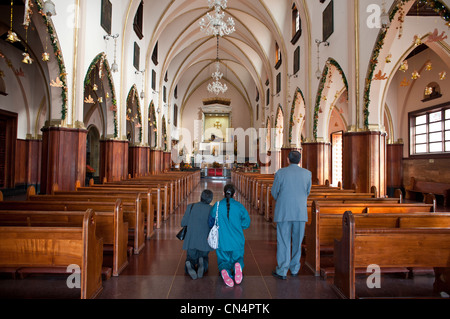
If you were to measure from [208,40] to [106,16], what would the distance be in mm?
13301

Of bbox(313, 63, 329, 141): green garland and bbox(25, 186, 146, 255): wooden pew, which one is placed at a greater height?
bbox(313, 63, 329, 141): green garland

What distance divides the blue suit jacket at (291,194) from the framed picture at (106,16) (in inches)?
344

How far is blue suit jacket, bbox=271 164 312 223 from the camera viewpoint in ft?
12.4

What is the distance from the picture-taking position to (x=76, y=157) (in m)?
7.98

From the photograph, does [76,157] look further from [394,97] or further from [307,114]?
[394,97]

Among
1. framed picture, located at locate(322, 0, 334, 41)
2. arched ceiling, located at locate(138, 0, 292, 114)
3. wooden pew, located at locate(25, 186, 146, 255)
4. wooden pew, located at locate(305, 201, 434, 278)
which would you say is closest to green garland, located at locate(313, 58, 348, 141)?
framed picture, located at locate(322, 0, 334, 41)

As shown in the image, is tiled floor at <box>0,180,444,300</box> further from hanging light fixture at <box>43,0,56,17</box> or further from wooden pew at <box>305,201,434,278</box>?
hanging light fixture at <box>43,0,56,17</box>

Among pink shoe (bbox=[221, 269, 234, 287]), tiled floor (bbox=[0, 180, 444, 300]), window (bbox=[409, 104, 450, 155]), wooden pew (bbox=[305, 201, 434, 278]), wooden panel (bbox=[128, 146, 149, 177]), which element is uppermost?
window (bbox=[409, 104, 450, 155])

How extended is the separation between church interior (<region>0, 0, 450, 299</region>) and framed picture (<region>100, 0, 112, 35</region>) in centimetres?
11

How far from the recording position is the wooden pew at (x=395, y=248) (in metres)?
3.07

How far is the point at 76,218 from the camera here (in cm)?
362

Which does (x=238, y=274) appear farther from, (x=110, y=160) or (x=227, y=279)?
(x=110, y=160)

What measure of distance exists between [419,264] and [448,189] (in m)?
9.33
